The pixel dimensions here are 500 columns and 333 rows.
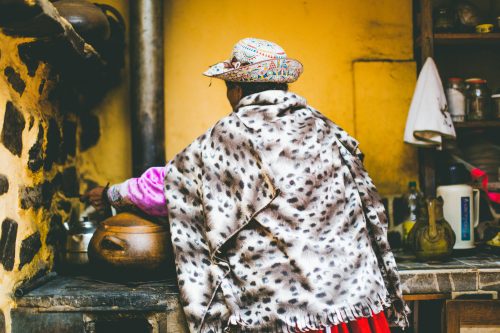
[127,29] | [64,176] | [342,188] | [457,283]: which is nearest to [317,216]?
[342,188]

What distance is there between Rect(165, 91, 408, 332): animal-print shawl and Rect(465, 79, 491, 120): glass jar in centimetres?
105

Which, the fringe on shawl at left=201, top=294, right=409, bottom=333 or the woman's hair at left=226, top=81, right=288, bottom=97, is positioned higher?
the woman's hair at left=226, top=81, right=288, bottom=97

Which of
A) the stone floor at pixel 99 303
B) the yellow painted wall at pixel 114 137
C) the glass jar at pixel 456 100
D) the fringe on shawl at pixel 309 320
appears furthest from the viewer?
the yellow painted wall at pixel 114 137

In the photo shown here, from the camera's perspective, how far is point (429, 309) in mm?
2342

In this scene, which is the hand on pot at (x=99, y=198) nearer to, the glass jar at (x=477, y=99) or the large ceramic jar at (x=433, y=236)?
the large ceramic jar at (x=433, y=236)

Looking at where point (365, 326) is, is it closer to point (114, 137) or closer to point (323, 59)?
point (323, 59)

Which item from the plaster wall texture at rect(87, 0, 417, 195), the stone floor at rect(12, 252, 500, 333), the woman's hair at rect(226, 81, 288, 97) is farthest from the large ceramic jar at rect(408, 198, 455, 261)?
the stone floor at rect(12, 252, 500, 333)

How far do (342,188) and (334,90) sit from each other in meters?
A: 1.05

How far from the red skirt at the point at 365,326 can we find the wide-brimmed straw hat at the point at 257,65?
32.8 inches

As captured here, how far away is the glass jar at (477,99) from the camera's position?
8.59 ft

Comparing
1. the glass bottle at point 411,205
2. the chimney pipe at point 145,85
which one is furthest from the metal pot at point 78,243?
the glass bottle at point 411,205

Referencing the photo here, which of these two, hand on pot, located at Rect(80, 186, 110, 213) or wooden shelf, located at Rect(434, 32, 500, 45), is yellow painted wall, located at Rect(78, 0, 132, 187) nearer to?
hand on pot, located at Rect(80, 186, 110, 213)

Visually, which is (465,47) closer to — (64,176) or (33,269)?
(64,176)

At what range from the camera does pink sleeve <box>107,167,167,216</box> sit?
1994 millimetres
